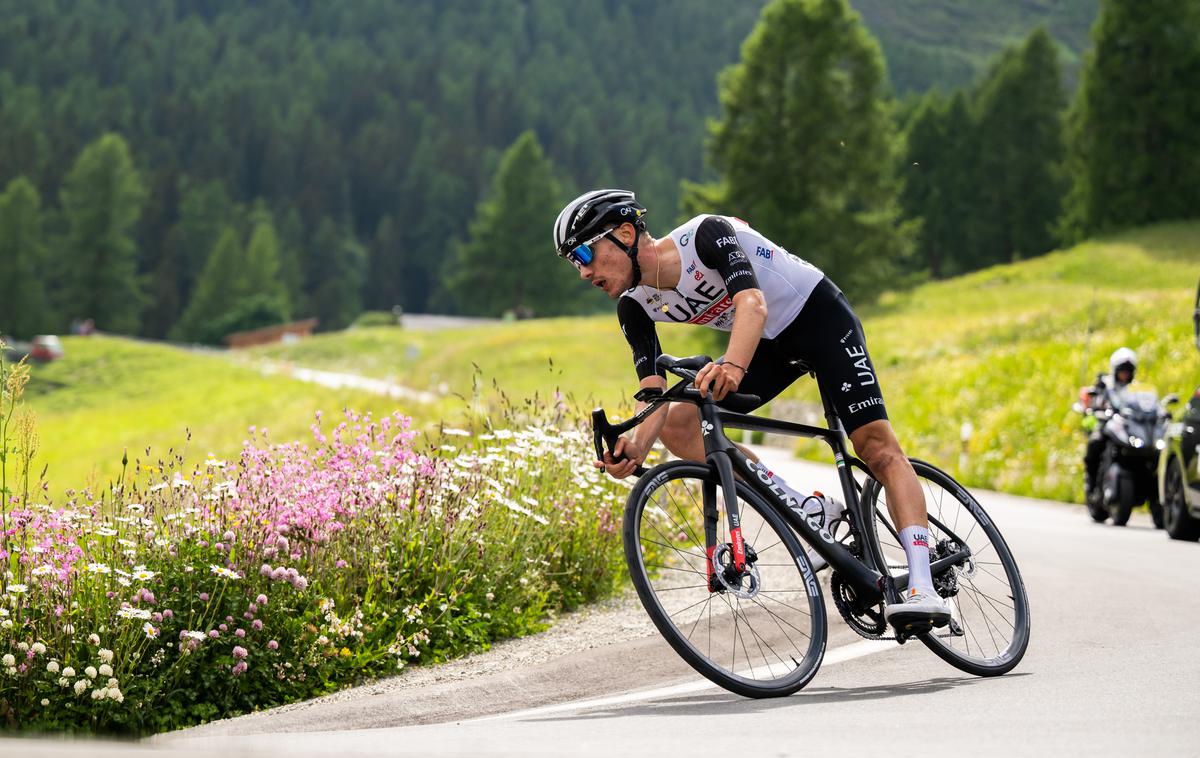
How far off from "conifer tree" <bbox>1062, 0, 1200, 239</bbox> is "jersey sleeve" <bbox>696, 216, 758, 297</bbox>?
234 feet

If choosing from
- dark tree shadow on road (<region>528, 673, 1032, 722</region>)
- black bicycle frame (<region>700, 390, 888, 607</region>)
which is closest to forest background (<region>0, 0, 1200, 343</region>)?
black bicycle frame (<region>700, 390, 888, 607</region>)

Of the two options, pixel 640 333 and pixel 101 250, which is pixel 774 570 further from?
pixel 101 250

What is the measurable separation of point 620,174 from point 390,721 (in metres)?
192

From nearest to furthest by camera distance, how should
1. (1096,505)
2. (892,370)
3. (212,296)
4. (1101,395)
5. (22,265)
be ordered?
1. (1101,395)
2. (1096,505)
3. (892,370)
4. (22,265)
5. (212,296)

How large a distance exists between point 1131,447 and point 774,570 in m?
9.77

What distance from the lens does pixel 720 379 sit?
5688mm

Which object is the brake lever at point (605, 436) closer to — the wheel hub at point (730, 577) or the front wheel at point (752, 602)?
the front wheel at point (752, 602)

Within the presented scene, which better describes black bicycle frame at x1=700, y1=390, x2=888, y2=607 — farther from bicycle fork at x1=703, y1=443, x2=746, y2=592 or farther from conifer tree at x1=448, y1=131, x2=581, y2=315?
conifer tree at x1=448, y1=131, x2=581, y2=315

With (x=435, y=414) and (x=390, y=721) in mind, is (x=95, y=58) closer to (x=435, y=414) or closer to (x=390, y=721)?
(x=435, y=414)

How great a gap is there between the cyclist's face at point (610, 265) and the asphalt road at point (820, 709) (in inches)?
63.2

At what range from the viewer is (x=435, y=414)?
27.2m

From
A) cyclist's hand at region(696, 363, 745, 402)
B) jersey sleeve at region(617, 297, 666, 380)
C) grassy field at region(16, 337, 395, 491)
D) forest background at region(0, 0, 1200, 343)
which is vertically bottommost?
grassy field at region(16, 337, 395, 491)

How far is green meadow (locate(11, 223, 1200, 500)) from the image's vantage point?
22.2 metres

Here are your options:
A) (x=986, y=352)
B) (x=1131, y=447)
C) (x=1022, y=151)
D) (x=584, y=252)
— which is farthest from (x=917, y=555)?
(x=1022, y=151)
